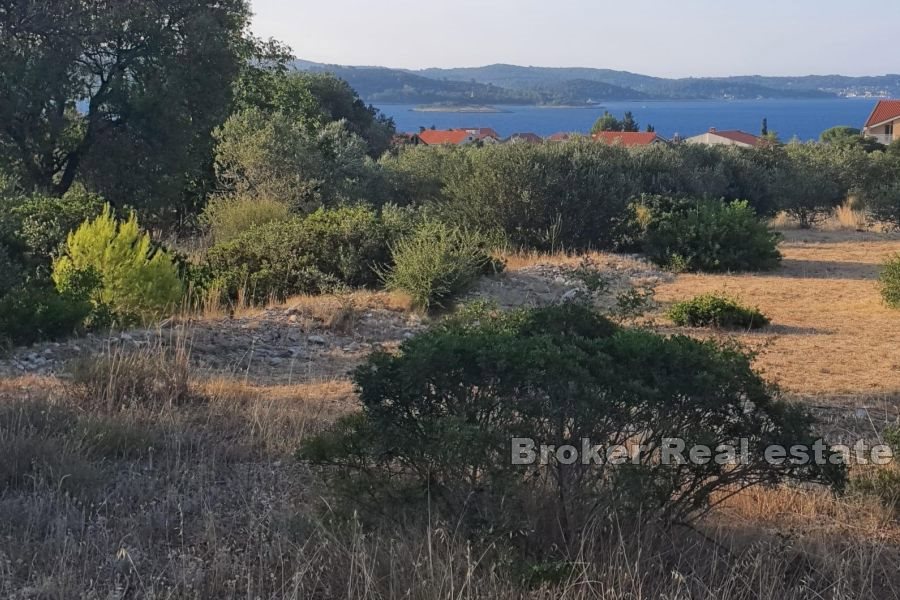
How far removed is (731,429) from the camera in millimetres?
3129

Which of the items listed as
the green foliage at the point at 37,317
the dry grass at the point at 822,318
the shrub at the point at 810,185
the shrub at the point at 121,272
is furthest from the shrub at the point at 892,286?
the shrub at the point at 810,185

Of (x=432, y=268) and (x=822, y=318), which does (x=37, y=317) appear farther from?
(x=822, y=318)

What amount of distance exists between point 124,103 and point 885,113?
2359 inches

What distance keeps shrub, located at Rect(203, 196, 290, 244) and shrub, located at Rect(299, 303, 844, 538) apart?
10023mm

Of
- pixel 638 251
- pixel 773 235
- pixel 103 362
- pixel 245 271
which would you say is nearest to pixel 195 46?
pixel 245 271

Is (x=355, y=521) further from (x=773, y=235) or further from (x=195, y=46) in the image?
(x=195, y=46)

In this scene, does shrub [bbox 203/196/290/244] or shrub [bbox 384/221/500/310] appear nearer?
shrub [bbox 384/221/500/310]

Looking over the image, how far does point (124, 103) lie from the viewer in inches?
598

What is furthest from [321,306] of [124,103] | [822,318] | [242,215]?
[124,103]

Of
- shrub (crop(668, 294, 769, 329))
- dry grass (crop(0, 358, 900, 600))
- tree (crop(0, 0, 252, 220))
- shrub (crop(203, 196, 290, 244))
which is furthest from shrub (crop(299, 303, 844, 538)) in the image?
tree (crop(0, 0, 252, 220))

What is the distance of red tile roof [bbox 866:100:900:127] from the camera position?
2402 inches

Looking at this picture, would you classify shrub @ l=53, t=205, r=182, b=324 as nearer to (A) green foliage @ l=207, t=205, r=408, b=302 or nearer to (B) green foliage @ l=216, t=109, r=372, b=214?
(A) green foliage @ l=207, t=205, r=408, b=302

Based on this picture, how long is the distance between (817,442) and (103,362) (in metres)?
3.94

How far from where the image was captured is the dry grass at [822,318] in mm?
6593
